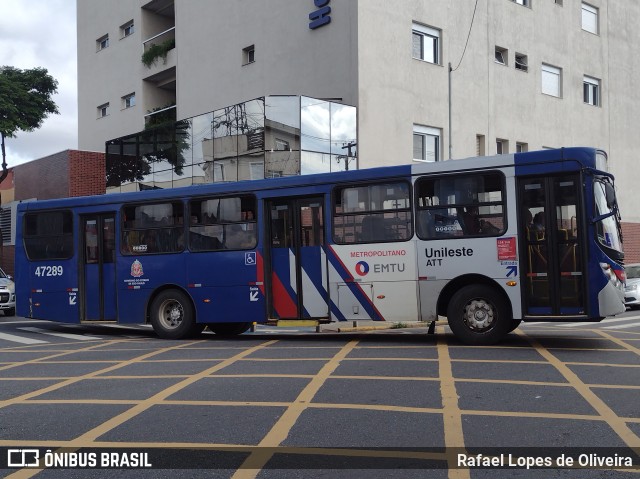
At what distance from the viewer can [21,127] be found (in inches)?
1200

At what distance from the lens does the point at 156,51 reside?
32812mm

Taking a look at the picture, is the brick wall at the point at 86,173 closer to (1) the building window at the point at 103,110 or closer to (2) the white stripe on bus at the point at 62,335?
(1) the building window at the point at 103,110

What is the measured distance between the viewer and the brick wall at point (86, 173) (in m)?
30.1

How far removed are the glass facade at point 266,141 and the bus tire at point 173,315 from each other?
29.6 ft

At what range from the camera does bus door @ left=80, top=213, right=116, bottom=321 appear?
1429 cm

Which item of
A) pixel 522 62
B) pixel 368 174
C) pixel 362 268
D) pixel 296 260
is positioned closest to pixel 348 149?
pixel 522 62

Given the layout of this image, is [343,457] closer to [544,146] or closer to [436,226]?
[436,226]

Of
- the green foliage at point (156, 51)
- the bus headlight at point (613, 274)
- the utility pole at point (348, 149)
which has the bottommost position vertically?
the bus headlight at point (613, 274)

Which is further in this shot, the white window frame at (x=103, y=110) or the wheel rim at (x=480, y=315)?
the white window frame at (x=103, y=110)

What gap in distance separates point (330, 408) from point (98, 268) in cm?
896

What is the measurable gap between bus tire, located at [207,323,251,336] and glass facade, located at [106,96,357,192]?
8300mm

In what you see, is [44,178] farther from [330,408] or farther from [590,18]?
[330,408]

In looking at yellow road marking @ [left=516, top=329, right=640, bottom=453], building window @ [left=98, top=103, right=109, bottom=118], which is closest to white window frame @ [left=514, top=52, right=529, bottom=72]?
yellow road marking @ [left=516, top=329, right=640, bottom=453]

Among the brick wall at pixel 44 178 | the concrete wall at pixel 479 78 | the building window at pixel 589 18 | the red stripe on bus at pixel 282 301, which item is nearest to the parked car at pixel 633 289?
the concrete wall at pixel 479 78
